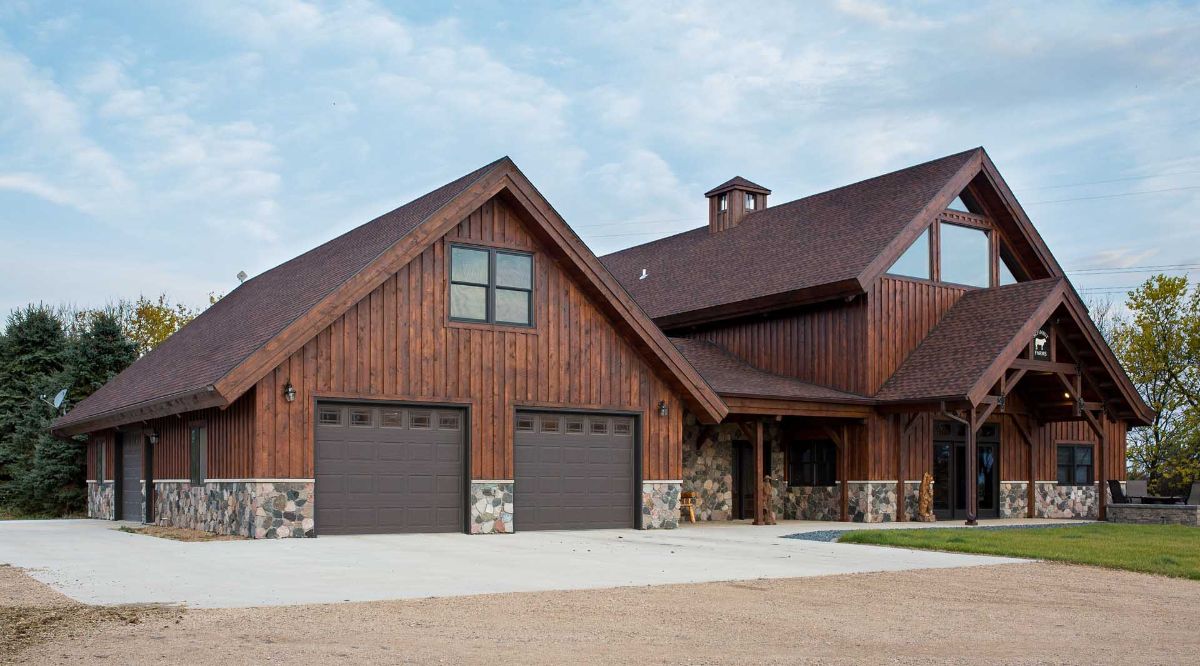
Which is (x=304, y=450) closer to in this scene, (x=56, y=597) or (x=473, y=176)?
(x=473, y=176)

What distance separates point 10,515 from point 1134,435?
35173mm

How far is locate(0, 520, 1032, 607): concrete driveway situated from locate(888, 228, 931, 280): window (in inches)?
322

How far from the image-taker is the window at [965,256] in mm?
26828

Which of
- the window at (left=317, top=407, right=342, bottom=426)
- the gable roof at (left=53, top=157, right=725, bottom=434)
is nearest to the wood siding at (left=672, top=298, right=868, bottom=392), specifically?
the gable roof at (left=53, top=157, right=725, bottom=434)

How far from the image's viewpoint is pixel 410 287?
19141 millimetres

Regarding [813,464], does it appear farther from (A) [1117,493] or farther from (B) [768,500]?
(A) [1117,493]

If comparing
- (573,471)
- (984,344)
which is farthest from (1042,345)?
(573,471)

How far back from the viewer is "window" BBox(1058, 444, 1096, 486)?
1128 inches

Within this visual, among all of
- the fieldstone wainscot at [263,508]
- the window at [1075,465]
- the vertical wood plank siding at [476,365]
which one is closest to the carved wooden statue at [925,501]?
the window at [1075,465]

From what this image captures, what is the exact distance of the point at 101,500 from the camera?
87.2ft

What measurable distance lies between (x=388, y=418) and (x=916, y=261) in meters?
12.8

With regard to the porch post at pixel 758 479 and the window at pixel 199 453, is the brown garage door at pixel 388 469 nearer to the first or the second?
the window at pixel 199 453

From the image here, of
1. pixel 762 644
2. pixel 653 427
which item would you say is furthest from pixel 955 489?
pixel 762 644

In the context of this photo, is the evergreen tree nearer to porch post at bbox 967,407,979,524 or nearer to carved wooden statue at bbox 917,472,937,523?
carved wooden statue at bbox 917,472,937,523
